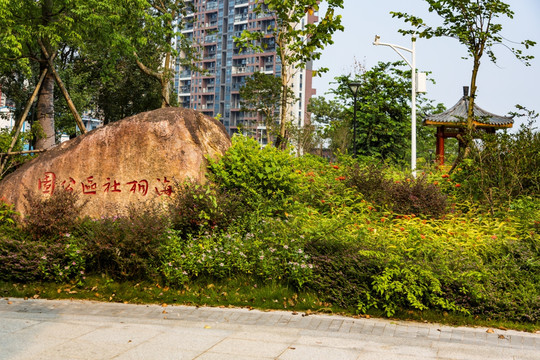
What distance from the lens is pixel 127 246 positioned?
7.26 meters

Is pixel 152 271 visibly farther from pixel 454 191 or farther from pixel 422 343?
pixel 454 191

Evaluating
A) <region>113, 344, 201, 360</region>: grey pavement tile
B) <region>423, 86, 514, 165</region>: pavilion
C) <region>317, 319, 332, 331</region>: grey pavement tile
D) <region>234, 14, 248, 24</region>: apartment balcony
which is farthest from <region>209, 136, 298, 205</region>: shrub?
<region>234, 14, 248, 24</region>: apartment balcony

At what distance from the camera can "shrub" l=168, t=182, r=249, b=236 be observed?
7.97m

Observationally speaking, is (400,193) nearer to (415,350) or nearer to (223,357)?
(415,350)

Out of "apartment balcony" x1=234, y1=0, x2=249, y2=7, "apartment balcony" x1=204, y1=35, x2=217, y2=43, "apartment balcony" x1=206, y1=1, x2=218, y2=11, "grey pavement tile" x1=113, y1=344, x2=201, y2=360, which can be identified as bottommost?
"grey pavement tile" x1=113, y1=344, x2=201, y2=360

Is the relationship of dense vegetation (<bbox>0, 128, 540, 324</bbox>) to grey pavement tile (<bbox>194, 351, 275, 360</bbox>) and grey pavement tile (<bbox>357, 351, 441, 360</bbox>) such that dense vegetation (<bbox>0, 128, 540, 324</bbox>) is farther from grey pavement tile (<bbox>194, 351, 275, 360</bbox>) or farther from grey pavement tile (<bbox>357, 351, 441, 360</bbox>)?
grey pavement tile (<bbox>194, 351, 275, 360</bbox>)

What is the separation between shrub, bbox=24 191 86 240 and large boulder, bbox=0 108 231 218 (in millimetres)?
713

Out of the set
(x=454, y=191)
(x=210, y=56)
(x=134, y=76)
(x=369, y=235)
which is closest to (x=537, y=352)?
(x=369, y=235)

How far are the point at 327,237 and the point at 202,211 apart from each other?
6.51 feet

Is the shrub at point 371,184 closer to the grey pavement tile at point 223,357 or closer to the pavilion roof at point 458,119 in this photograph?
the grey pavement tile at point 223,357

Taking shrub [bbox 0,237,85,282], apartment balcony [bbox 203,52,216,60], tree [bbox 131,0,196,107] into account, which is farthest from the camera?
apartment balcony [bbox 203,52,216,60]

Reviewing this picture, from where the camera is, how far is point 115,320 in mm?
5836

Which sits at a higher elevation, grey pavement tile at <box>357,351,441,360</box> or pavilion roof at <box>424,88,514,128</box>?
pavilion roof at <box>424,88,514,128</box>

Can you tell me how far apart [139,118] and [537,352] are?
23.3 ft
